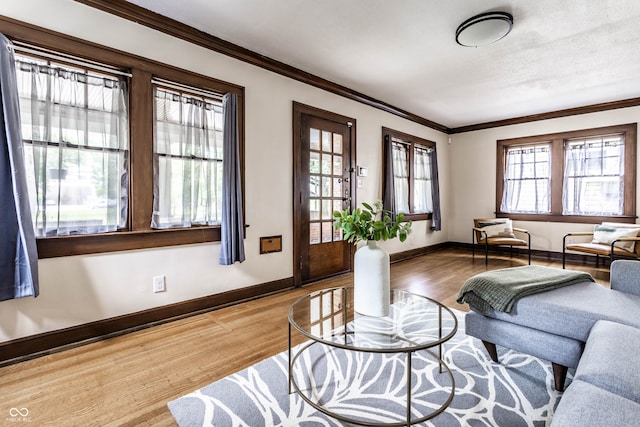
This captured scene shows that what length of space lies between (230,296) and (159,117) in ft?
5.82

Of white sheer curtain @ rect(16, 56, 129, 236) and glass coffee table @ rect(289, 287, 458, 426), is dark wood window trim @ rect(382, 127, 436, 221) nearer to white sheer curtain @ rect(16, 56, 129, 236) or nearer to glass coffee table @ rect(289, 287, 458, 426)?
glass coffee table @ rect(289, 287, 458, 426)

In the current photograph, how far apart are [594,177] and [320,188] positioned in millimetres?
4578

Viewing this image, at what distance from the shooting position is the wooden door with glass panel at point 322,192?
3.82 metres

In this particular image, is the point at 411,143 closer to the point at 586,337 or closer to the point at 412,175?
the point at 412,175

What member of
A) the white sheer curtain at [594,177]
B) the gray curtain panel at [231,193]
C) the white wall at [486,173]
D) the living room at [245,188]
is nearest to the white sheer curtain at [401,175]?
the living room at [245,188]

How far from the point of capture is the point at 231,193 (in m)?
2.96

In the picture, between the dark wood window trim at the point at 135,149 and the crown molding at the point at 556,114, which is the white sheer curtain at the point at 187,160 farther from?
the crown molding at the point at 556,114

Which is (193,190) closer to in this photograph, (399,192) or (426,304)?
(426,304)

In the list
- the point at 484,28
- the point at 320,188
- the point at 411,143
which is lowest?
the point at 320,188

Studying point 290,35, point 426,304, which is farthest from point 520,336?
point 290,35

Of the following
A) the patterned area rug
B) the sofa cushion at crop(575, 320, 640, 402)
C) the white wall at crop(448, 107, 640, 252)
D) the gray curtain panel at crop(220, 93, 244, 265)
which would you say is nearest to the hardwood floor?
the patterned area rug

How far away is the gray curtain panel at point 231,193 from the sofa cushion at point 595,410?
2566mm

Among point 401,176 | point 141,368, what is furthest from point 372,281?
point 401,176

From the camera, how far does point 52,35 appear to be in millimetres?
2131
